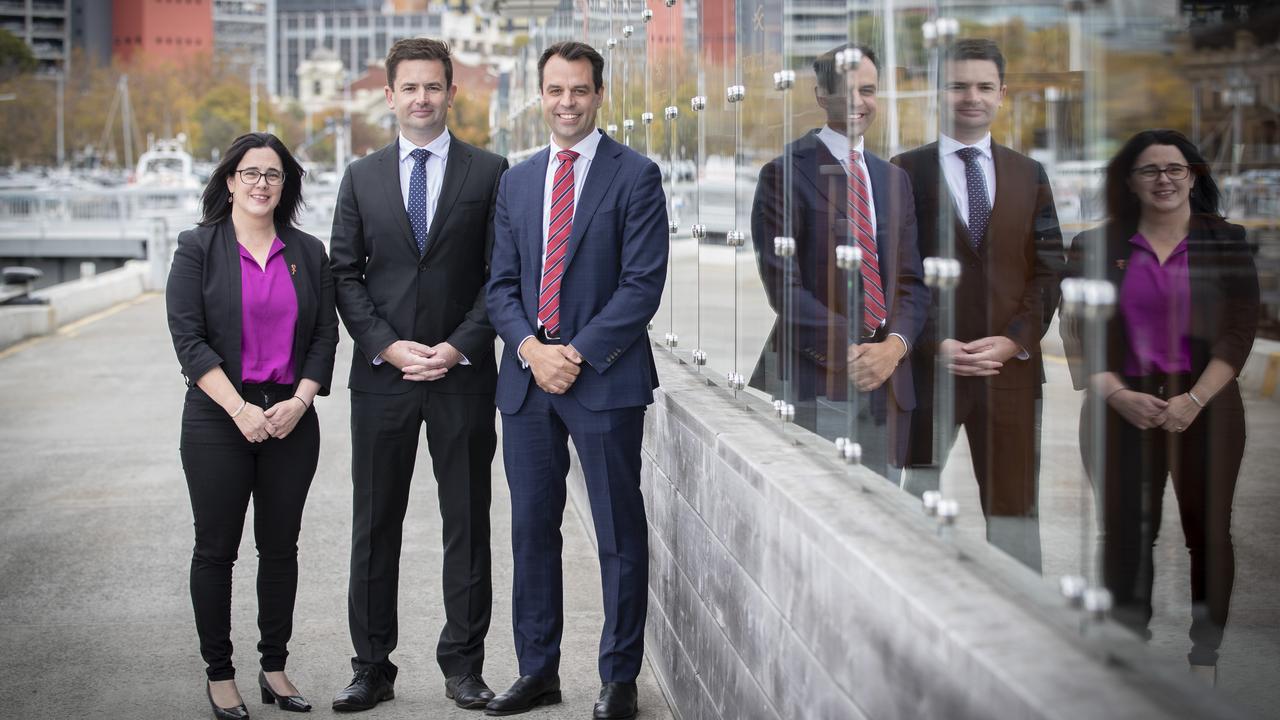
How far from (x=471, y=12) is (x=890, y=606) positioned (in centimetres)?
19055

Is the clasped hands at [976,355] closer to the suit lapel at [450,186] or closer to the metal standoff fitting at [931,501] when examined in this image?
the metal standoff fitting at [931,501]

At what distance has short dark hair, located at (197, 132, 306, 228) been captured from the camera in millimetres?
4727

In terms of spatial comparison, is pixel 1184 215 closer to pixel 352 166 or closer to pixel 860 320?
pixel 860 320

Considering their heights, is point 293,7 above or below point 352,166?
above

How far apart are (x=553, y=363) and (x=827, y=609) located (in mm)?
1636

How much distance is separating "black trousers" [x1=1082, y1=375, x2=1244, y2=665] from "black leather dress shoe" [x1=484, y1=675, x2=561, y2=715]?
1.88 metres

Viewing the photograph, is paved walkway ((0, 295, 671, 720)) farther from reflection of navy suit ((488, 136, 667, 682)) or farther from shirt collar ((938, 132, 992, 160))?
shirt collar ((938, 132, 992, 160))

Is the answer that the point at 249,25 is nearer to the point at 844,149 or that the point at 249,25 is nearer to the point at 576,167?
the point at 576,167

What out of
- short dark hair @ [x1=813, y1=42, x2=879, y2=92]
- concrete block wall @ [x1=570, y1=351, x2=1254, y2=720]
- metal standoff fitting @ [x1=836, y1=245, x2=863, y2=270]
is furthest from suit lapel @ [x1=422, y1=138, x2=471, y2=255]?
metal standoff fitting @ [x1=836, y1=245, x2=863, y2=270]

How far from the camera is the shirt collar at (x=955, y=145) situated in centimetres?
280

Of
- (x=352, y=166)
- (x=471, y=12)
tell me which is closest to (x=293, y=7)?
(x=471, y=12)

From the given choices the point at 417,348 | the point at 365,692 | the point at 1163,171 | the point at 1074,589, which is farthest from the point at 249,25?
the point at 1074,589

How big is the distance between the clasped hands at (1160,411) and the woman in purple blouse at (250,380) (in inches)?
100

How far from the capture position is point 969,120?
273cm
